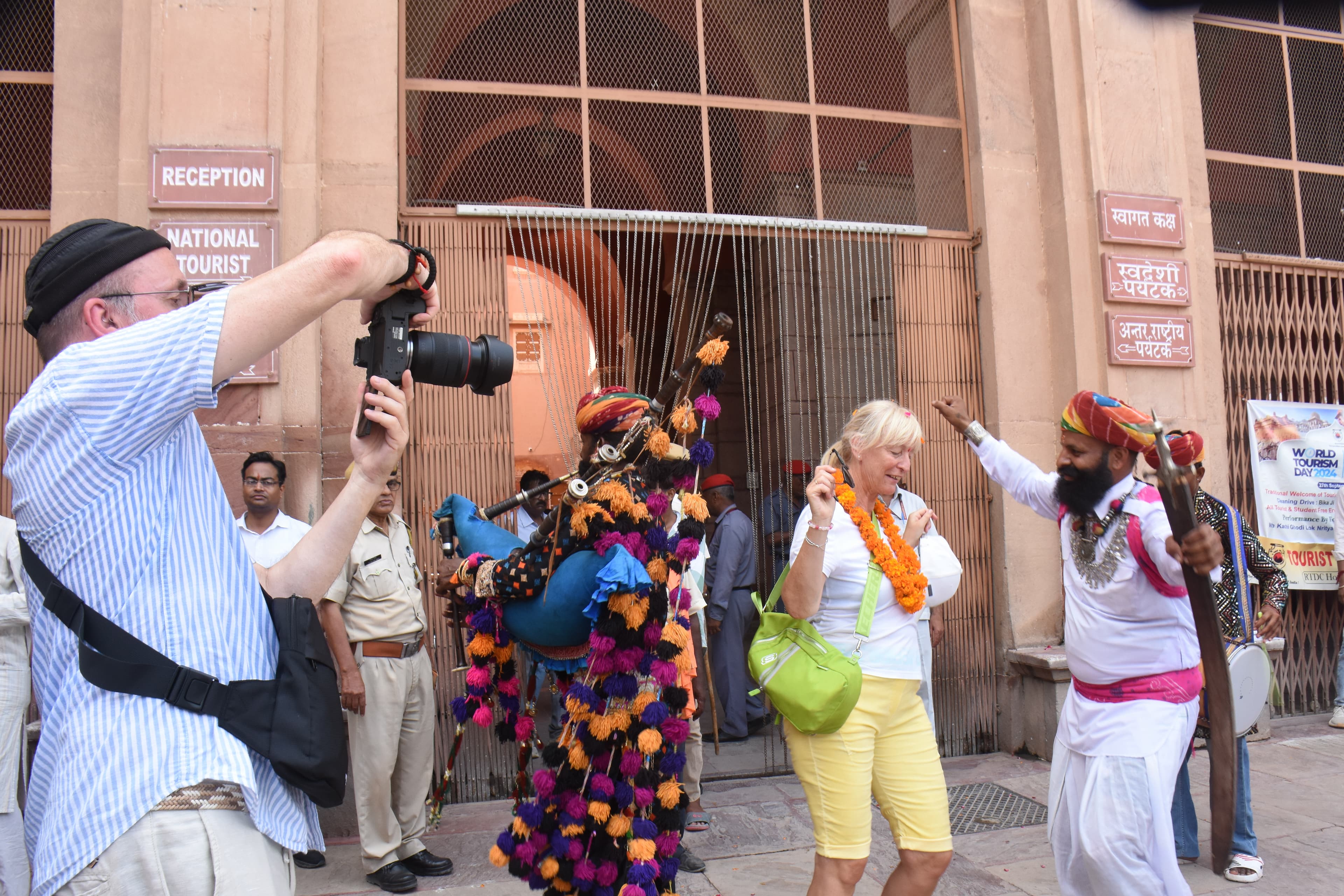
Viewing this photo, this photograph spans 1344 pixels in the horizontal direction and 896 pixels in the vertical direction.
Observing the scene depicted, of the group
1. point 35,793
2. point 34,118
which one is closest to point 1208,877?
point 35,793

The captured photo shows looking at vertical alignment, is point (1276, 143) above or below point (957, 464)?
above

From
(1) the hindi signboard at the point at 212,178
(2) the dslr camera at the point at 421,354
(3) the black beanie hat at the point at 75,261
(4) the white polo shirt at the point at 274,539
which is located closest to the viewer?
(3) the black beanie hat at the point at 75,261

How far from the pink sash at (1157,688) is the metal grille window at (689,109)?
414cm

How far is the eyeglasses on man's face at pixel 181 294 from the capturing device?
60.8 inches

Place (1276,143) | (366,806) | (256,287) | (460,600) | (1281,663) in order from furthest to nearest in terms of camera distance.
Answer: (1276,143) < (1281,663) < (366,806) < (460,600) < (256,287)

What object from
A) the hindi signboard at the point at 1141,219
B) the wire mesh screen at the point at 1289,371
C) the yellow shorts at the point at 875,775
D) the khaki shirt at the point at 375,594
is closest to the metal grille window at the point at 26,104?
the khaki shirt at the point at 375,594

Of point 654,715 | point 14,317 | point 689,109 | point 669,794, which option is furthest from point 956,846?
point 14,317

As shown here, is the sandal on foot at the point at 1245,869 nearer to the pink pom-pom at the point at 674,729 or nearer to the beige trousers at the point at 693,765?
the beige trousers at the point at 693,765

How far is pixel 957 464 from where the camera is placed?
636 cm

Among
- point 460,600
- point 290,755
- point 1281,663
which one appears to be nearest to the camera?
point 290,755

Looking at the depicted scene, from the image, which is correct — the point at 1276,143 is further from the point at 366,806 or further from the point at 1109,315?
the point at 366,806

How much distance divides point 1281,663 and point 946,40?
539 centimetres

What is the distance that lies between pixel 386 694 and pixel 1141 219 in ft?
19.5

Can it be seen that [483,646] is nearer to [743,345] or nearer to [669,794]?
[669,794]
